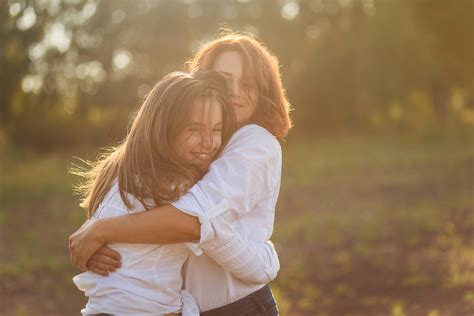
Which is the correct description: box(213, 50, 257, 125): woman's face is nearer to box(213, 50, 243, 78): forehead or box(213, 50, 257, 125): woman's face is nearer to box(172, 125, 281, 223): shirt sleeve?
box(213, 50, 243, 78): forehead

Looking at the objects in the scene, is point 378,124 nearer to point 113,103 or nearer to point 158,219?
point 113,103

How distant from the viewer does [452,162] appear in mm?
15375

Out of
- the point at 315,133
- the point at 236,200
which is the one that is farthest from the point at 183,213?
the point at 315,133

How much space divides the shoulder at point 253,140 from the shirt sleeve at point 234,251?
0.89 feet

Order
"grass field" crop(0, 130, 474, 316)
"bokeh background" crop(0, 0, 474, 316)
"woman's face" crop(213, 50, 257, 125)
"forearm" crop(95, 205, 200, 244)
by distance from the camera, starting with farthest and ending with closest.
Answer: "bokeh background" crop(0, 0, 474, 316) → "grass field" crop(0, 130, 474, 316) → "woman's face" crop(213, 50, 257, 125) → "forearm" crop(95, 205, 200, 244)

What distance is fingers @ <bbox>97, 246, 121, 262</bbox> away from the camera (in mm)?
2463

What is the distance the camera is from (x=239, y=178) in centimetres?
251

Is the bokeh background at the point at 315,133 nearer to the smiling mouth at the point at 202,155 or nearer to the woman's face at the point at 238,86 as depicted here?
the woman's face at the point at 238,86

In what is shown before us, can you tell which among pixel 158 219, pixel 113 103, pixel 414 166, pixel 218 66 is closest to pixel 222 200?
pixel 158 219

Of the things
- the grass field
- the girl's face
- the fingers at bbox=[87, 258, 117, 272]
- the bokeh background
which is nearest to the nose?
the girl's face

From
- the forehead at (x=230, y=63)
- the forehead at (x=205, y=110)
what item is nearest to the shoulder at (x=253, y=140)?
the forehead at (x=205, y=110)

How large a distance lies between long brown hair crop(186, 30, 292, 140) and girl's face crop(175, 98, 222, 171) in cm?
35

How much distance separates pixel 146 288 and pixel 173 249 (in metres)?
0.16

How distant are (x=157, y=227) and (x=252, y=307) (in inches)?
20.2
